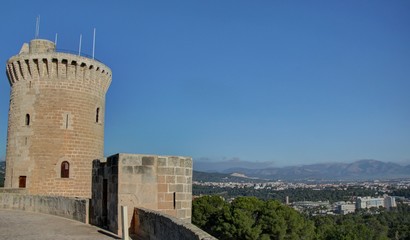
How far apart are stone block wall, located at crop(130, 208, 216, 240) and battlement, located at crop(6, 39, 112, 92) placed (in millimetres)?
14074

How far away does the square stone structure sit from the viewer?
10352 mm

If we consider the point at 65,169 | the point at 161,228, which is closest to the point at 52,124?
the point at 65,169

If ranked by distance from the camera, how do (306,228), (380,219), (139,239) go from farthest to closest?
(380,219), (306,228), (139,239)

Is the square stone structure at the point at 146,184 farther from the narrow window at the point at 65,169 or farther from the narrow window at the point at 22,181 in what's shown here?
the narrow window at the point at 22,181

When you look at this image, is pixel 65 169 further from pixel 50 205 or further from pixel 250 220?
pixel 250 220

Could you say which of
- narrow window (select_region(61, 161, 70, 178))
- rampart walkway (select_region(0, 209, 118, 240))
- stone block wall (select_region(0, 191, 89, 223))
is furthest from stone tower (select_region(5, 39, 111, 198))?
rampart walkway (select_region(0, 209, 118, 240))

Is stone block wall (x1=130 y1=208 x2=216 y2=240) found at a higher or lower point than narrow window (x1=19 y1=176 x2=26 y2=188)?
lower

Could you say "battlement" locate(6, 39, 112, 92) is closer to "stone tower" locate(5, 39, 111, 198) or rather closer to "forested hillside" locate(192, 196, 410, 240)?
"stone tower" locate(5, 39, 111, 198)

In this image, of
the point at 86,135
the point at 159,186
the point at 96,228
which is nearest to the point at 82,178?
the point at 86,135

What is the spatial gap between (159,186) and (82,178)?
42.2 ft

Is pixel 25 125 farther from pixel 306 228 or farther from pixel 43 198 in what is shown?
pixel 306 228

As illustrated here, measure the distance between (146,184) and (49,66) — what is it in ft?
46.3

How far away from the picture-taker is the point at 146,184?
10500 millimetres

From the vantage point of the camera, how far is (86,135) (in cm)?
2255
